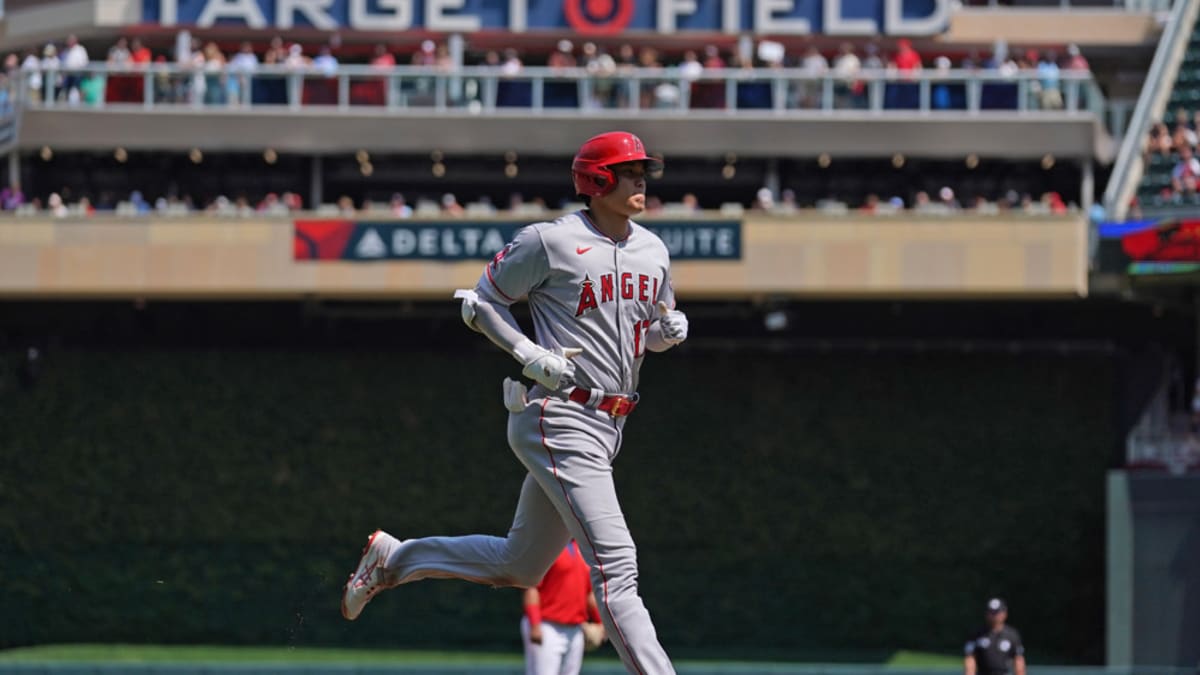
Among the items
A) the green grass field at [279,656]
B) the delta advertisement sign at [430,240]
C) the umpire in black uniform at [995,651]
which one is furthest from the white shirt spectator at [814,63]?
the umpire in black uniform at [995,651]

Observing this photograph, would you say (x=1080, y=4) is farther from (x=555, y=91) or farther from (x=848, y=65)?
(x=555, y=91)

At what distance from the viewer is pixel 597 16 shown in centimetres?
3266

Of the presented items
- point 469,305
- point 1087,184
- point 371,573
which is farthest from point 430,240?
point 469,305

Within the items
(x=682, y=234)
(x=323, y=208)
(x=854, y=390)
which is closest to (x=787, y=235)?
(x=682, y=234)

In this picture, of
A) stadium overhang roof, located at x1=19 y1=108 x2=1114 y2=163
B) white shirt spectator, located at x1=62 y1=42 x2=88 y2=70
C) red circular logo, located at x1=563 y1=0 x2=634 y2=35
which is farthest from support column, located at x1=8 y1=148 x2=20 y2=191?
red circular logo, located at x1=563 y1=0 x2=634 y2=35

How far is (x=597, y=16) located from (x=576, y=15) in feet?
1.09

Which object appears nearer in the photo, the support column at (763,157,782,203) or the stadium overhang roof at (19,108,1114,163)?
the stadium overhang roof at (19,108,1114,163)

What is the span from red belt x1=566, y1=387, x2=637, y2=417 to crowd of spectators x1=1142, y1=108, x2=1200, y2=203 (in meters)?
20.7

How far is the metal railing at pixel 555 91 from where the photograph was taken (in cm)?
3055

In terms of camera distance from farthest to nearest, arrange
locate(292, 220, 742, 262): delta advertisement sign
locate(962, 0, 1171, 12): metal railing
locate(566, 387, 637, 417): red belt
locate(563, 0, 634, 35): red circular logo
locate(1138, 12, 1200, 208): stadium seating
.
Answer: locate(962, 0, 1171, 12): metal railing
locate(563, 0, 634, 35): red circular logo
locate(292, 220, 742, 262): delta advertisement sign
locate(1138, 12, 1200, 208): stadium seating
locate(566, 387, 637, 417): red belt

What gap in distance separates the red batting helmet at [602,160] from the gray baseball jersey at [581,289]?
0.61ft

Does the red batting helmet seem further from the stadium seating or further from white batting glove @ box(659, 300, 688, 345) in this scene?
the stadium seating

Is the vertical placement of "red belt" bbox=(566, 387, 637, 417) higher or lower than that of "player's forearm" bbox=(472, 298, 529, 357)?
lower

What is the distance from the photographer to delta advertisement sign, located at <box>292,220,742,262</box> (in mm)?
28266
